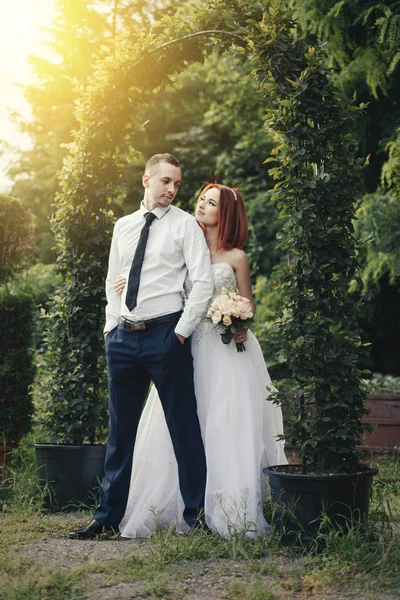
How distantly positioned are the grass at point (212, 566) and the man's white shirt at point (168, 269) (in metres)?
1.29

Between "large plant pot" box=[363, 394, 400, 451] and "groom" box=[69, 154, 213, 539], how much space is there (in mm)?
3376

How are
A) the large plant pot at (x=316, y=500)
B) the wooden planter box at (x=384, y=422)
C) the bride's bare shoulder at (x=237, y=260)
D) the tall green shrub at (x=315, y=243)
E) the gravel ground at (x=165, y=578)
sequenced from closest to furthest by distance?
the gravel ground at (x=165, y=578)
the large plant pot at (x=316, y=500)
the tall green shrub at (x=315, y=243)
the bride's bare shoulder at (x=237, y=260)
the wooden planter box at (x=384, y=422)

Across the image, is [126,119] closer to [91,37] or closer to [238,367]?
[238,367]

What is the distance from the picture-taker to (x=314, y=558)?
3824 millimetres

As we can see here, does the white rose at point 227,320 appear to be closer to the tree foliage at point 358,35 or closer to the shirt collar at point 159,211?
the shirt collar at point 159,211

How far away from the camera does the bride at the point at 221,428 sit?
4.57 meters

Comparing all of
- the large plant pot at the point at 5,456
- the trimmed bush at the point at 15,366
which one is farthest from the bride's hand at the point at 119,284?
the large plant pot at the point at 5,456

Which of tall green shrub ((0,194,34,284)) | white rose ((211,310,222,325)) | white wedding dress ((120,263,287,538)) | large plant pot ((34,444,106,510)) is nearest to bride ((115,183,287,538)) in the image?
white wedding dress ((120,263,287,538))

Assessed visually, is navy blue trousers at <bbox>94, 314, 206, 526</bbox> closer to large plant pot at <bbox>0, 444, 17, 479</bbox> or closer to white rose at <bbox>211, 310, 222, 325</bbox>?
white rose at <bbox>211, 310, 222, 325</bbox>

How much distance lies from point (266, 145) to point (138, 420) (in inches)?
412

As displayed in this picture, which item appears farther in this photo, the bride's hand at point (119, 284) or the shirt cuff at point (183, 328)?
the bride's hand at point (119, 284)

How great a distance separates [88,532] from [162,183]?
7.39ft

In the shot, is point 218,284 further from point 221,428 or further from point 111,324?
point 221,428

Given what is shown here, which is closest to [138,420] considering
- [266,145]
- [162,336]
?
[162,336]
